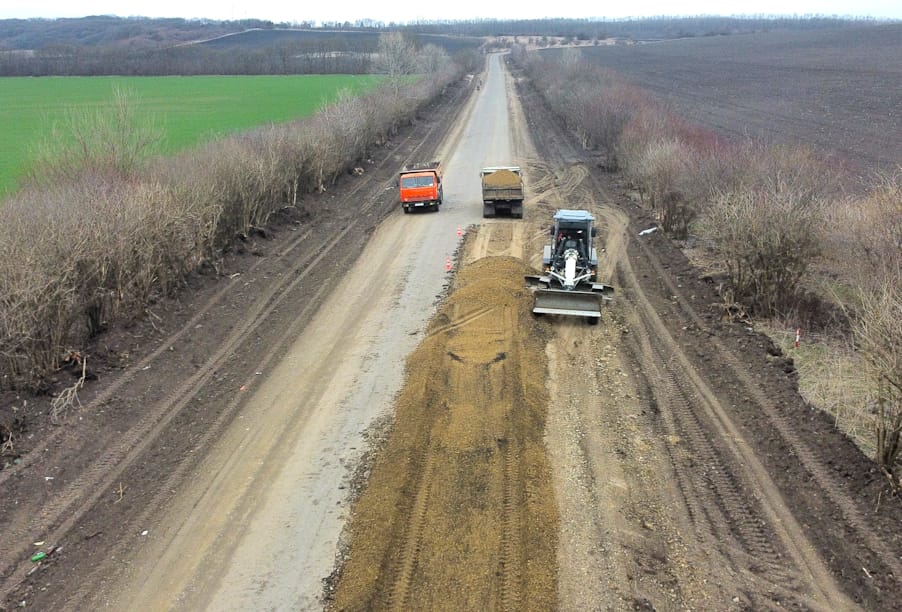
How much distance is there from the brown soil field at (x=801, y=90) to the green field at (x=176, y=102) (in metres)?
30.9

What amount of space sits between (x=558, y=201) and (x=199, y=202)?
1810 cm

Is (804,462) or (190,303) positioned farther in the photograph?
(190,303)

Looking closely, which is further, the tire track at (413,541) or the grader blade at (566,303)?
the grader blade at (566,303)

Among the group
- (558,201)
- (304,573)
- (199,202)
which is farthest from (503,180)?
(304,573)

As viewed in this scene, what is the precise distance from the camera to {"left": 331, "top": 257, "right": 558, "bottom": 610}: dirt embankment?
8.36m

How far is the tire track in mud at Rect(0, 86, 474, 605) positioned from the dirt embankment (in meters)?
3.60

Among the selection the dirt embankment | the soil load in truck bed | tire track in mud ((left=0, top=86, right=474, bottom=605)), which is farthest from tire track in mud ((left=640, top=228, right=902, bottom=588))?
the soil load in truck bed

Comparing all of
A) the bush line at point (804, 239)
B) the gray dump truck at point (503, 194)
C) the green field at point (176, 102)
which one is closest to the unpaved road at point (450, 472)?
the bush line at point (804, 239)

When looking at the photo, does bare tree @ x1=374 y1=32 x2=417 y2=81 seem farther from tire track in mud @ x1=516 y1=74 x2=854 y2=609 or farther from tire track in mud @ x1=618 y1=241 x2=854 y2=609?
tire track in mud @ x1=618 y1=241 x2=854 y2=609

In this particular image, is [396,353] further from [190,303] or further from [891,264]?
[891,264]

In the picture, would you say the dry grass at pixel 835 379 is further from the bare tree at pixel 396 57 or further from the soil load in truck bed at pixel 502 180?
the bare tree at pixel 396 57

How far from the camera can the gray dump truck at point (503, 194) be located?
28359mm

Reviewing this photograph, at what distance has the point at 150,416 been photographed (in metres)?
12.8

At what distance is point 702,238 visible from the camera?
24125 millimetres
